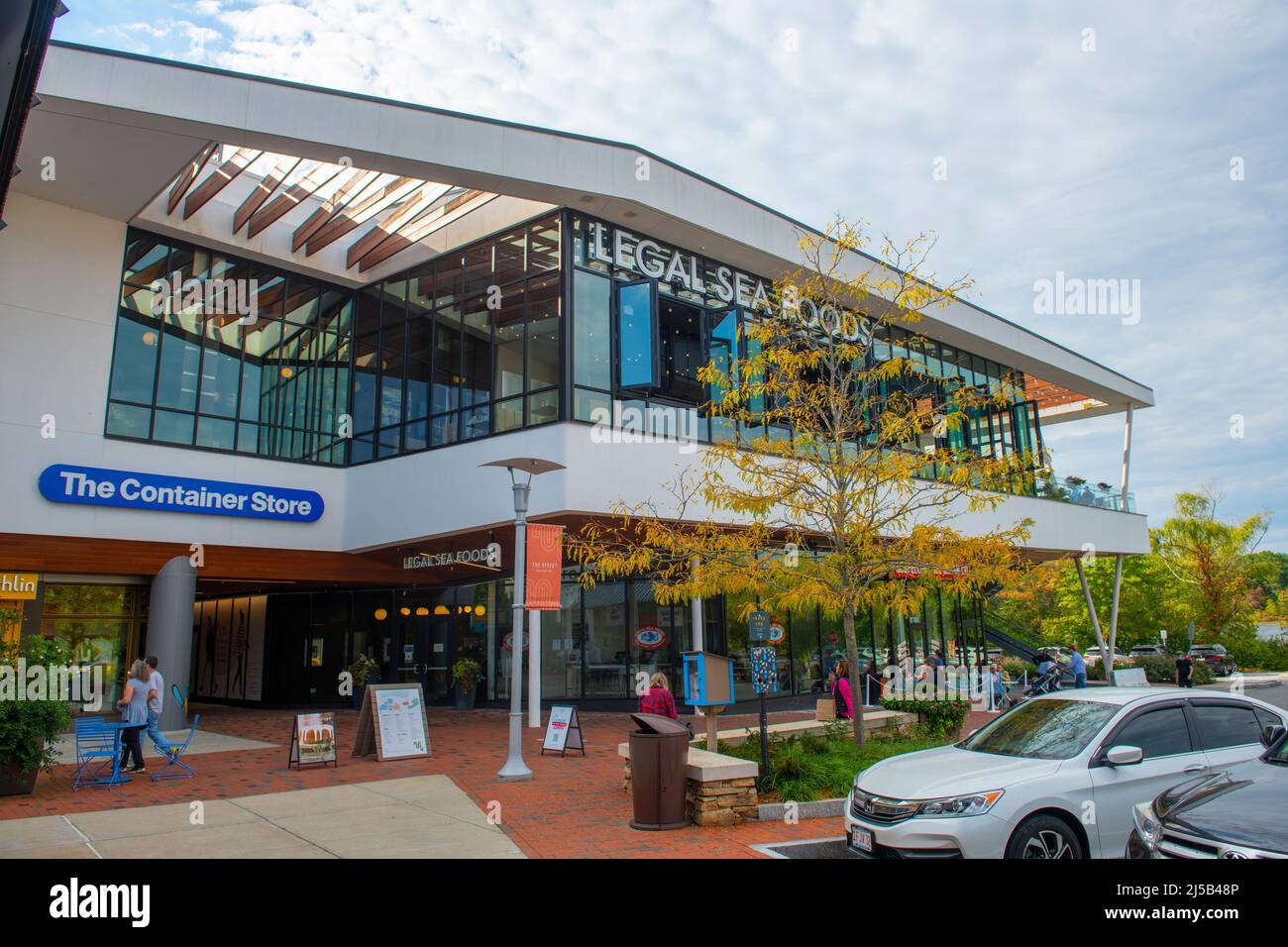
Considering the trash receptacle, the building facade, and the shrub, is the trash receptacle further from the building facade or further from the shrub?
the building facade

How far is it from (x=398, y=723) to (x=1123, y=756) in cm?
1043

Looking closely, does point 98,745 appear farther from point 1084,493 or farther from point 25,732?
point 1084,493

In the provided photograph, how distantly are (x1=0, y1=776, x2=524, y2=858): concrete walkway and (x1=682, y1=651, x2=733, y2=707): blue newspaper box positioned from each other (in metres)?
2.75

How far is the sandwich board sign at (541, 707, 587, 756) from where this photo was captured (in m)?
13.5

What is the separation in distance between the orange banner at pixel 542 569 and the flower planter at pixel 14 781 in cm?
629

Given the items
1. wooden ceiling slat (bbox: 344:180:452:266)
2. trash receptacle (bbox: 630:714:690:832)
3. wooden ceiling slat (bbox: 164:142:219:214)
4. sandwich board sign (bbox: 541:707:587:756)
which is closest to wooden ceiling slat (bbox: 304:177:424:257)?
wooden ceiling slat (bbox: 344:180:452:266)

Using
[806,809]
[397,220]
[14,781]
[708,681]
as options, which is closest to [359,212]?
[397,220]

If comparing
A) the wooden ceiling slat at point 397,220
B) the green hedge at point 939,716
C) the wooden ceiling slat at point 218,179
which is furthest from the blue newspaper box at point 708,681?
the wooden ceiling slat at point 218,179

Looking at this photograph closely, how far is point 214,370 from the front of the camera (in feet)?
63.8

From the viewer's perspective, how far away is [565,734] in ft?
44.3

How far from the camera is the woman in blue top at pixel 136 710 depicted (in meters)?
11.5
